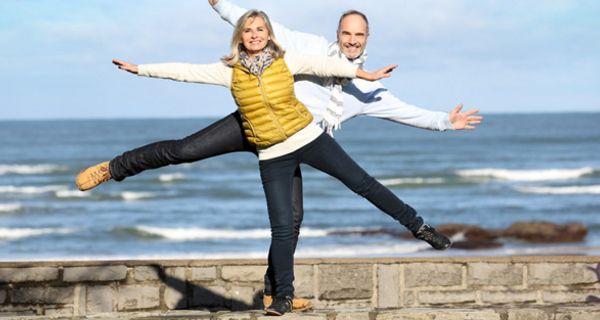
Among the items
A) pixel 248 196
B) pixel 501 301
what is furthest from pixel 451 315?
pixel 248 196

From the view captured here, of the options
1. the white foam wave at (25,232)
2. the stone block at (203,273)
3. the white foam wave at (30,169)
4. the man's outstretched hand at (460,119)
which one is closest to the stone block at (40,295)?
the stone block at (203,273)

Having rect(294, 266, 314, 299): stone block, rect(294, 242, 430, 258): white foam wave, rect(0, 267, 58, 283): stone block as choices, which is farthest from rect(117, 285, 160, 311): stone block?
rect(294, 242, 430, 258): white foam wave

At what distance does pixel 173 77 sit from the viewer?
5496 mm

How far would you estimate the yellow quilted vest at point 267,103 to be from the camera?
537 cm

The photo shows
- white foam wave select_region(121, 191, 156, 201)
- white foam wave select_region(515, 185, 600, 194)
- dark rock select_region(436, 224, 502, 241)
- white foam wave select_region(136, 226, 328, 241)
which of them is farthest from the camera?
white foam wave select_region(515, 185, 600, 194)

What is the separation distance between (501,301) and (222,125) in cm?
359

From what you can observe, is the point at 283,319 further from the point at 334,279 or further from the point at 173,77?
the point at 334,279

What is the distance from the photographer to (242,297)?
8.13m

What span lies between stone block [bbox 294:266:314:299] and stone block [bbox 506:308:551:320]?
2.48 m

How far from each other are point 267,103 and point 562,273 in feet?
12.7

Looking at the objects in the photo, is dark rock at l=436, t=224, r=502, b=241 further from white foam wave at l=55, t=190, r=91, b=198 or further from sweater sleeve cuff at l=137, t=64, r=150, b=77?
sweater sleeve cuff at l=137, t=64, r=150, b=77

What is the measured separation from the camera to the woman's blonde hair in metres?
5.36

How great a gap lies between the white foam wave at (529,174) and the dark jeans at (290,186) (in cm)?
2942

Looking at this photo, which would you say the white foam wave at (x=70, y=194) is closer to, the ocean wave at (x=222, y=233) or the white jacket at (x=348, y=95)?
the ocean wave at (x=222, y=233)
